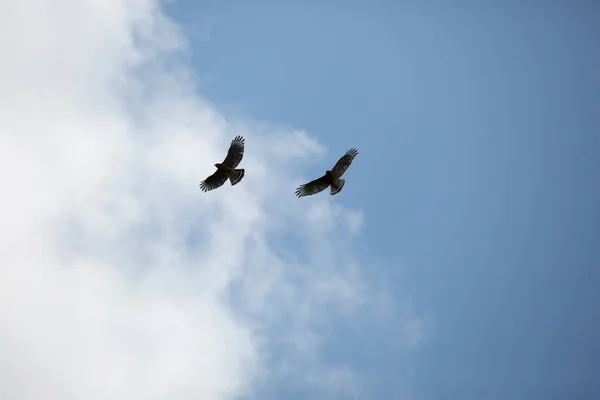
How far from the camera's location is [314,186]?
35.6 m

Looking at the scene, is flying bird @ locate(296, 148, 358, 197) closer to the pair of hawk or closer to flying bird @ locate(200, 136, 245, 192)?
the pair of hawk

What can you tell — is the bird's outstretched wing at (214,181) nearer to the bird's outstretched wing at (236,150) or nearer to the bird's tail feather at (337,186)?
the bird's outstretched wing at (236,150)

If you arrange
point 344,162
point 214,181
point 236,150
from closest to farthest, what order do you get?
point 236,150 → point 214,181 → point 344,162

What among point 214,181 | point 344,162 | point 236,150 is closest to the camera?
point 236,150

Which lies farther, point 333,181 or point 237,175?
point 333,181

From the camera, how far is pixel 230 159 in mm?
33344

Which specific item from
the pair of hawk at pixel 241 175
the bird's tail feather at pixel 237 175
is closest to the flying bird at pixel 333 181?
the pair of hawk at pixel 241 175

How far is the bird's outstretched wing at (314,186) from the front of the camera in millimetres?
35312

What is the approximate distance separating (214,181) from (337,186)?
6.96 metres

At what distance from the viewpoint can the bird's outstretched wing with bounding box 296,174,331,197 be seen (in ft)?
116

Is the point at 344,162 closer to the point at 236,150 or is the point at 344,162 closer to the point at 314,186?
the point at 314,186

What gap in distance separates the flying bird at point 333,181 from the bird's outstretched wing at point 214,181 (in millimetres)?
4305

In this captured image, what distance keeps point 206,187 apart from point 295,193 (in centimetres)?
496

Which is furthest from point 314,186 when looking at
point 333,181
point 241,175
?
point 241,175
